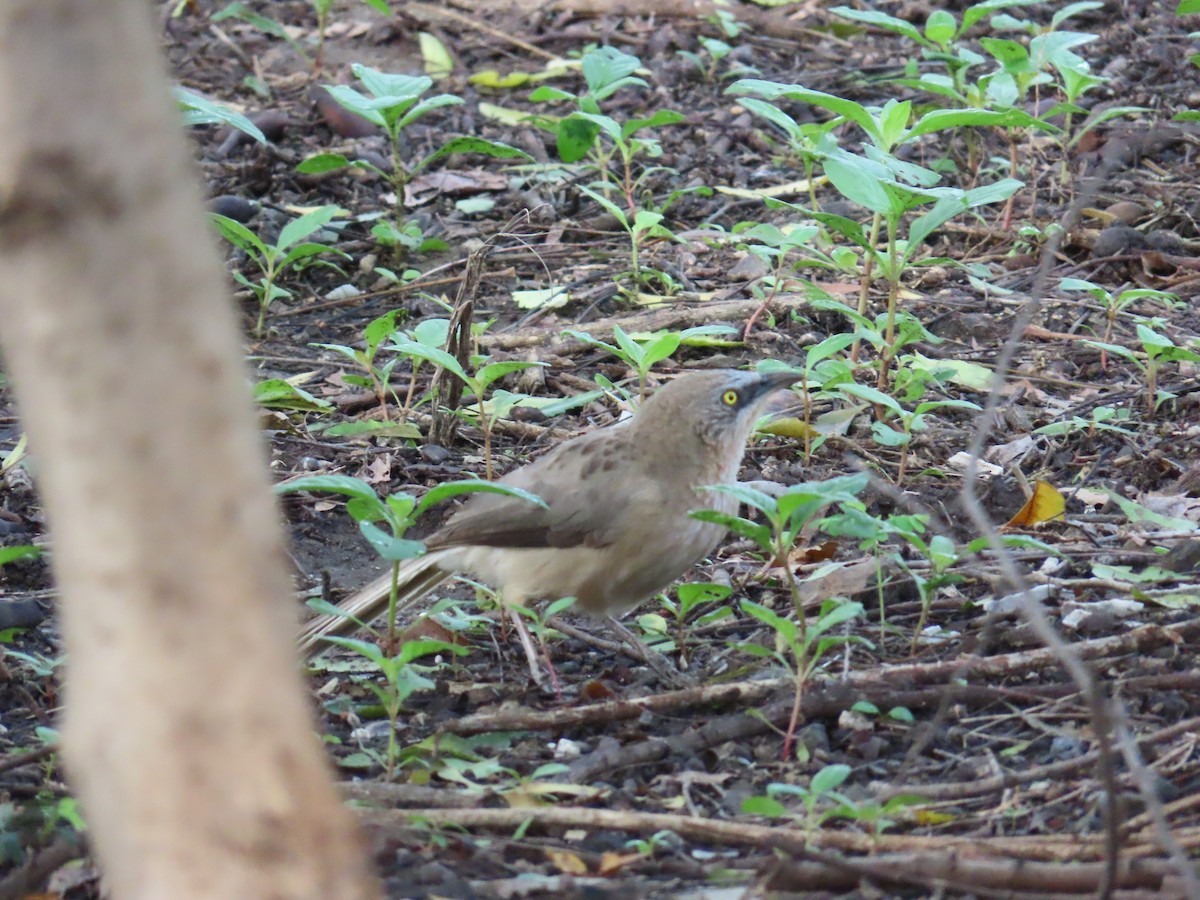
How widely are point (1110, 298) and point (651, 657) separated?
335cm

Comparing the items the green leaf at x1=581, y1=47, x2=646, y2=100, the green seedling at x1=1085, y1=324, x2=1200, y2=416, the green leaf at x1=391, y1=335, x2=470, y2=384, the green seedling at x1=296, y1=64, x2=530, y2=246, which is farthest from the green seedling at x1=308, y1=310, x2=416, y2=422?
the green seedling at x1=1085, y1=324, x2=1200, y2=416

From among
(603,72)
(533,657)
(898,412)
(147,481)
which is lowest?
(533,657)

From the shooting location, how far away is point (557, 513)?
5.14m

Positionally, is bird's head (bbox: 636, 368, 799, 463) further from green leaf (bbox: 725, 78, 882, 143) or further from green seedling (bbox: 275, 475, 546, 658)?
green leaf (bbox: 725, 78, 882, 143)

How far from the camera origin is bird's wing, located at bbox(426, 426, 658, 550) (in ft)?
16.8

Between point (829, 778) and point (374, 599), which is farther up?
point (829, 778)

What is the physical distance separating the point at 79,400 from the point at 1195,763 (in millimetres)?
2991

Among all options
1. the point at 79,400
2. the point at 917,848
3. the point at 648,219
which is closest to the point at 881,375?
the point at 648,219

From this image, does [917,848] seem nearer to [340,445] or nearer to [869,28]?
[340,445]

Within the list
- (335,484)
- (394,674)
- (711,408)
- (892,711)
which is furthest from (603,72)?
(394,674)

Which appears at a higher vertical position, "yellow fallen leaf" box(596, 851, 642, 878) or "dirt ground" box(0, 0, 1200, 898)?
"yellow fallen leaf" box(596, 851, 642, 878)

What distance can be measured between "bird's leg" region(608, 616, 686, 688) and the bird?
1 centimetres

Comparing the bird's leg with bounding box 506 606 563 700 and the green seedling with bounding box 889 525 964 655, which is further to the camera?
the bird's leg with bounding box 506 606 563 700

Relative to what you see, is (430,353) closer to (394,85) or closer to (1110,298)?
(394,85)
